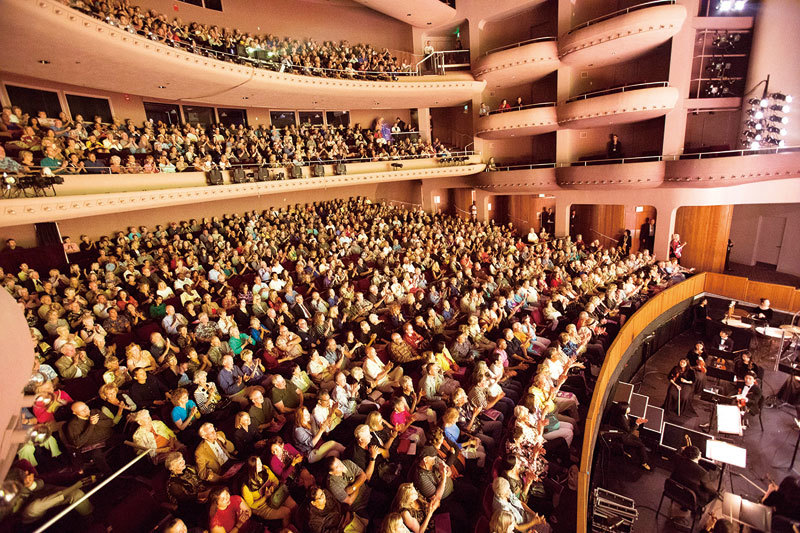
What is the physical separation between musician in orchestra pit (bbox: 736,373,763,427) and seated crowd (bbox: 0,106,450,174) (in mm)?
11068

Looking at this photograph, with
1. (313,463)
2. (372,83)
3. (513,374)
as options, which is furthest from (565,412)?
(372,83)

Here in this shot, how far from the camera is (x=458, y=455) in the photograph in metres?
3.70

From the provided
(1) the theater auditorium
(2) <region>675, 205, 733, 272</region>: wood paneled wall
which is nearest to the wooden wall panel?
(1) the theater auditorium

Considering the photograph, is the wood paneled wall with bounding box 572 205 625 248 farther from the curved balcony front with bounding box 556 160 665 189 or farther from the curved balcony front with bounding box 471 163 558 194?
the curved balcony front with bounding box 471 163 558 194

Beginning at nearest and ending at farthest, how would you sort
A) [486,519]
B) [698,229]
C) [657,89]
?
[486,519] < [657,89] < [698,229]

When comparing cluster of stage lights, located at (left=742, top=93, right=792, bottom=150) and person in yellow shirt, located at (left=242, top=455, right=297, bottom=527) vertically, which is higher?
cluster of stage lights, located at (left=742, top=93, right=792, bottom=150)

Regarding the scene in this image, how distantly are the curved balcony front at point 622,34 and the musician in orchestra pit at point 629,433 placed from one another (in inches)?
426

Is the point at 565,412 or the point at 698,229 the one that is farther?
the point at 698,229

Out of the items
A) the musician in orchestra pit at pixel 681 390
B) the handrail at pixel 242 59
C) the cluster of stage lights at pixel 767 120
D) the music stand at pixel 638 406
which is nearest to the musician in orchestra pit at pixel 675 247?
the cluster of stage lights at pixel 767 120

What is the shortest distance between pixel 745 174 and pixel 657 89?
3366 mm

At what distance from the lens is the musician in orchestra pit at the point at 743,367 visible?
5965 mm

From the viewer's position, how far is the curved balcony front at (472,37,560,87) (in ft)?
42.0

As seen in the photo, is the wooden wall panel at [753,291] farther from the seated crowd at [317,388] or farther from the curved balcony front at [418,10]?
the curved balcony front at [418,10]

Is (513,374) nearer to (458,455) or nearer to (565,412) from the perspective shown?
(565,412)
